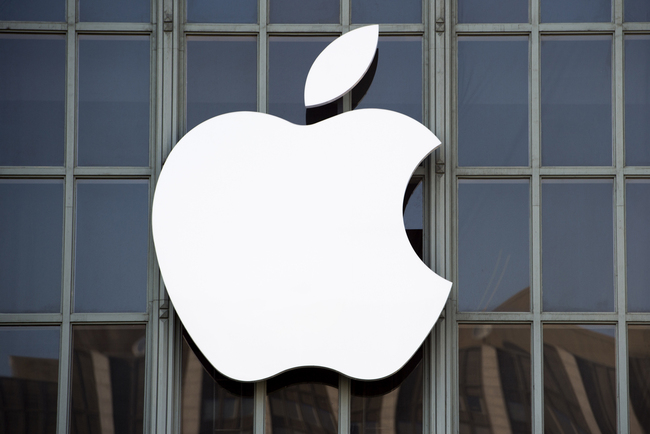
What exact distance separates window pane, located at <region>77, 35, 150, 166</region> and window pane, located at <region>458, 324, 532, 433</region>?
184 inches

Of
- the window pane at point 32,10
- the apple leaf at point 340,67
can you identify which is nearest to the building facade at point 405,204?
the window pane at point 32,10

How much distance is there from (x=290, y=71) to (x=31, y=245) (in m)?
3.91

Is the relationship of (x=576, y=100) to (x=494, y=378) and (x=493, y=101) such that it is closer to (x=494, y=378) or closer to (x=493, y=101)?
(x=493, y=101)

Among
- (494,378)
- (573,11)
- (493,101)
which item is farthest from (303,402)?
(573,11)

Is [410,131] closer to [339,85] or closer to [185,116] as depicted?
[339,85]

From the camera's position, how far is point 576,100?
917 cm

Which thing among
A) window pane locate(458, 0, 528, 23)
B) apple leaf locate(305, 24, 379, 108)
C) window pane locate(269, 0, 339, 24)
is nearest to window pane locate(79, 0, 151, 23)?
window pane locate(269, 0, 339, 24)

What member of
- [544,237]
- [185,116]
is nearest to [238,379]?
[185,116]

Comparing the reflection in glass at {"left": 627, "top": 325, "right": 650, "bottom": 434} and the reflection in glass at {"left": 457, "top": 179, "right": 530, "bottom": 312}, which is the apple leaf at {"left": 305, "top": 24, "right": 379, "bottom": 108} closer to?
the reflection in glass at {"left": 457, "top": 179, "right": 530, "bottom": 312}

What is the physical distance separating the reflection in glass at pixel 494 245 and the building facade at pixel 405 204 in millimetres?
25

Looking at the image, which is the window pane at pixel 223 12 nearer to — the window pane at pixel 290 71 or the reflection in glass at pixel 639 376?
the window pane at pixel 290 71

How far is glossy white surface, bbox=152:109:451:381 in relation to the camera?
27.3 ft

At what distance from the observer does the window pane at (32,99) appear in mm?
9148

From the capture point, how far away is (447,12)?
9258 millimetres
